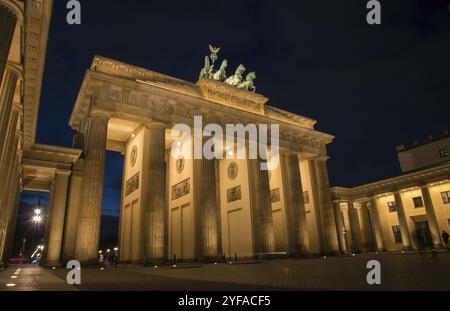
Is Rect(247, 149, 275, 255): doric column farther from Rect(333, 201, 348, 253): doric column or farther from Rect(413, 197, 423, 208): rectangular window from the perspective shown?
Rect(413, 197, 423, 208): rectangular window

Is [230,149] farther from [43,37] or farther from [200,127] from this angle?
[43,37]

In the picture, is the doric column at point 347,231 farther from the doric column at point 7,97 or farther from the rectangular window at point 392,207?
the doric column at point 7,97

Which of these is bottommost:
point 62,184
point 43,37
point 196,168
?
point 62,184

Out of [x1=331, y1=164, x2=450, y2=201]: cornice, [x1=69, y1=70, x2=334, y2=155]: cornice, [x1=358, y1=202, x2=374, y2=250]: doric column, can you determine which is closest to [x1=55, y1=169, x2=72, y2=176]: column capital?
[x1=69, y1=70, x2=334, y2=155]: cornice

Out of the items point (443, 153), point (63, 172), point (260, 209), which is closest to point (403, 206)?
point (443, 153)

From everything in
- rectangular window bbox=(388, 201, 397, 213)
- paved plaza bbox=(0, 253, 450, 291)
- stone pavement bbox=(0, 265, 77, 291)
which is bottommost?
paved plaza bbox=(0, 253, 450, 291)

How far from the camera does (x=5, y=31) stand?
9.24m

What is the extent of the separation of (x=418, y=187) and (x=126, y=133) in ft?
119

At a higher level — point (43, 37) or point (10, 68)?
point (43, 37)

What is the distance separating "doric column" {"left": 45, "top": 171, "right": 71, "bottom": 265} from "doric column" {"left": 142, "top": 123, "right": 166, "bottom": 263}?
17.4ft

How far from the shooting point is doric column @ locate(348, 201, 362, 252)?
41125 mm

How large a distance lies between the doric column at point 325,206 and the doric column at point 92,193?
23633mm

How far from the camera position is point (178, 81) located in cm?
2672
